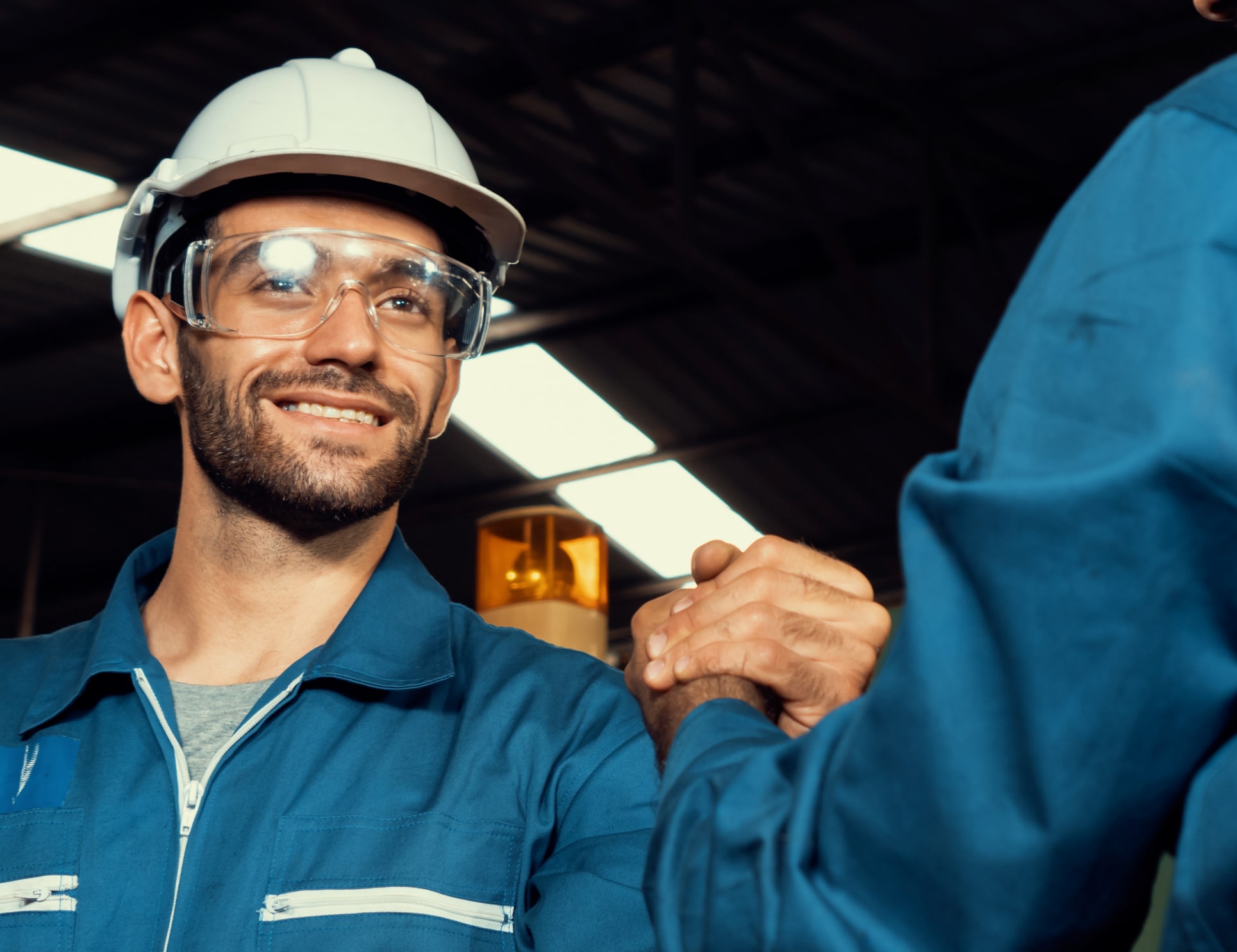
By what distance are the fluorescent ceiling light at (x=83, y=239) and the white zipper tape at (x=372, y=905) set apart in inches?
253

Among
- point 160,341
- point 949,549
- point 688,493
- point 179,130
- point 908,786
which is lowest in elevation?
point 908,786

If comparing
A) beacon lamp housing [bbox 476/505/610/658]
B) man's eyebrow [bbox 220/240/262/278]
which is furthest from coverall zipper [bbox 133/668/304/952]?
beacon lamp housing [bbox 476/505/610/658]

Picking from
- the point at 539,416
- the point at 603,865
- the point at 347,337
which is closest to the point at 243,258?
the point at 347,337

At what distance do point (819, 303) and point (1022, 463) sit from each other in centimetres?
816

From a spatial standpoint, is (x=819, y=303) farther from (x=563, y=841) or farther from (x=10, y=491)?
(x=563, y=841)

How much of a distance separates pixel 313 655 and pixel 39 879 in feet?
1.48

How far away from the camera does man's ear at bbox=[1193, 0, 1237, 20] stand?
87 cm

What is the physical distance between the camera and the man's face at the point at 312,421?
215 cm

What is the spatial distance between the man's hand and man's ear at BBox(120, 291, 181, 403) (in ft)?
3.97

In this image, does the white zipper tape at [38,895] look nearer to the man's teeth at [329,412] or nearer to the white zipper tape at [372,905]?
the white zipper tape at [372,905]

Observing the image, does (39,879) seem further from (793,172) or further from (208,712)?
(793,172)

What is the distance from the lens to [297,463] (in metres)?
2.15

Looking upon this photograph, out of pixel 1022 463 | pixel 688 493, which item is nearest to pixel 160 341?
pixel 1022 463

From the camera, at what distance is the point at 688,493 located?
10719 mm
